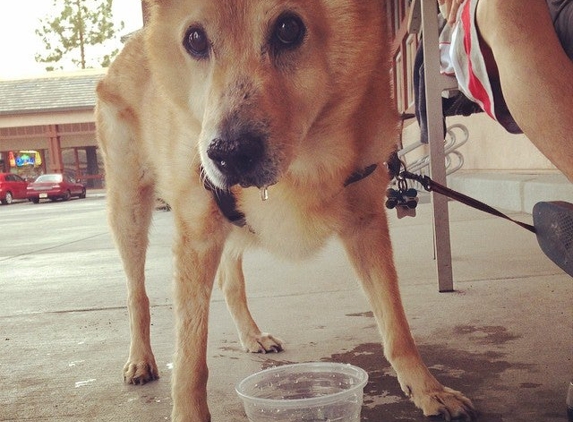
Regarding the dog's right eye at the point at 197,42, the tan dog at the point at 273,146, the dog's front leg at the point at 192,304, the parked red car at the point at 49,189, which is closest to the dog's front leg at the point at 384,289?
the tan dog at the point at 273,146

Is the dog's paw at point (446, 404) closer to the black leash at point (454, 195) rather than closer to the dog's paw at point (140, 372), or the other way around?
the black leash at point (454, 195)

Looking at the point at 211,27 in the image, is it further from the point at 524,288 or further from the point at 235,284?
the point at 524,288

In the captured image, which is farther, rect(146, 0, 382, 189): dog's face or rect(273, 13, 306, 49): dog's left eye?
rect(273, 13, 306, 49): dog's left eye

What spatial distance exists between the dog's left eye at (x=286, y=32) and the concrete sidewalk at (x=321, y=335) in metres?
0.81

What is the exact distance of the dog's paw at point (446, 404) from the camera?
1.58m

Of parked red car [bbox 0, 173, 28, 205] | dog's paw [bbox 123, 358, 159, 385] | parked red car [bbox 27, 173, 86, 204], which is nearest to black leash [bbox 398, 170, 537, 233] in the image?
dog's paw [bbox 123, 358, 159, 385]

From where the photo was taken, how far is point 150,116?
7.71 feet

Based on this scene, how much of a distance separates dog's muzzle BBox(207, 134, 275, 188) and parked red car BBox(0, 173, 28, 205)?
26.3 meters

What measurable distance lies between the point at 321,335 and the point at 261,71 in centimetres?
122

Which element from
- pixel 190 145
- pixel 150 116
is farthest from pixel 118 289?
pixel 190 145

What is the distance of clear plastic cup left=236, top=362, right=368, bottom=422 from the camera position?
56.3 inches

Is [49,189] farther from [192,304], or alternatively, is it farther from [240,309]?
[192,304]

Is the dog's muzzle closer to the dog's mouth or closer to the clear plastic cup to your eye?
the dog's mouth

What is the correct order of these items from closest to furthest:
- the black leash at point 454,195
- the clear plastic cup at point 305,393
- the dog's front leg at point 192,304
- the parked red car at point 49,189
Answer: the clear plastic cup at point 305,393 → the dog's front leg at point 192,304 → the black leash at point 454,195 → the parked red car at point 49,189
